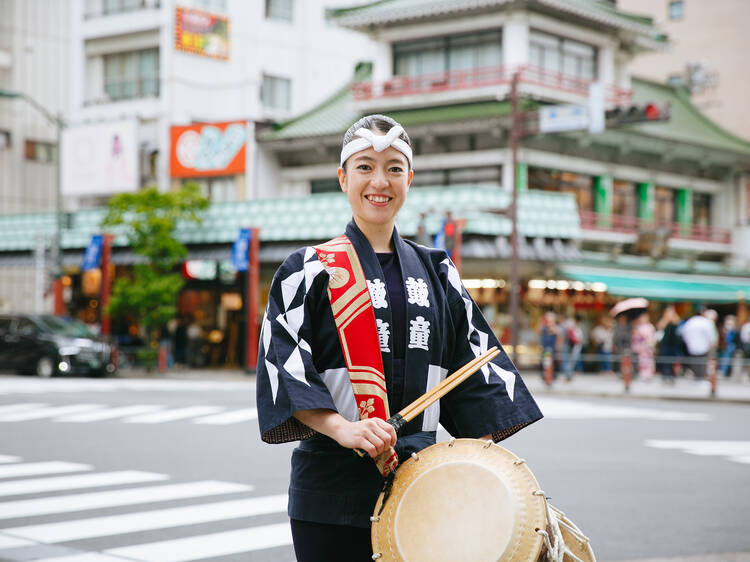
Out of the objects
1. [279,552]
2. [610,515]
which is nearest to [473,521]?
[279,552]

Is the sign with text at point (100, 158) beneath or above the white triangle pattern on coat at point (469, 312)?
above

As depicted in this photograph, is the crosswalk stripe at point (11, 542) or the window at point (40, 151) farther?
the window at point (40, 151)

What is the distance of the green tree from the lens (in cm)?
2806

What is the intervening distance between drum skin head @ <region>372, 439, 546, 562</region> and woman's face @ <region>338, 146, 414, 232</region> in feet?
2.47

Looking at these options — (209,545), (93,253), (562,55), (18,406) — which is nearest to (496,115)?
(562,55)

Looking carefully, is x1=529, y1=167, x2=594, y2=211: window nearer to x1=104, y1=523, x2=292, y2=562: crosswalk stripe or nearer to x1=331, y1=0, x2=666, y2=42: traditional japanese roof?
x1=331, y1=0, x2=666, y2=42: traditional japanese roof

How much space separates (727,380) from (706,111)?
2308 centimetres

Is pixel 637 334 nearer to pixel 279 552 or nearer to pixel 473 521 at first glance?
pixel 279 552

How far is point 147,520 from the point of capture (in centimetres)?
729

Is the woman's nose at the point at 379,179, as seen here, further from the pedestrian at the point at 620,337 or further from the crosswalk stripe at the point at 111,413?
the pedestrian at the point at 620,337

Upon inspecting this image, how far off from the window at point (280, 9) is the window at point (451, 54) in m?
8.35

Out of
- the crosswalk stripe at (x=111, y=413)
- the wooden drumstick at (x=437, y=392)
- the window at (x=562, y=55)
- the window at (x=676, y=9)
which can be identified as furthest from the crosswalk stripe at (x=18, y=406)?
the window at (x=676, y=9)

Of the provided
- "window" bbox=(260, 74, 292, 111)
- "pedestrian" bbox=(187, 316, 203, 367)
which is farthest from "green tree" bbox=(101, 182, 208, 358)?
"window" bbox=(260, 74, 292, 111)

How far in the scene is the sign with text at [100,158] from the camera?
109 ft
